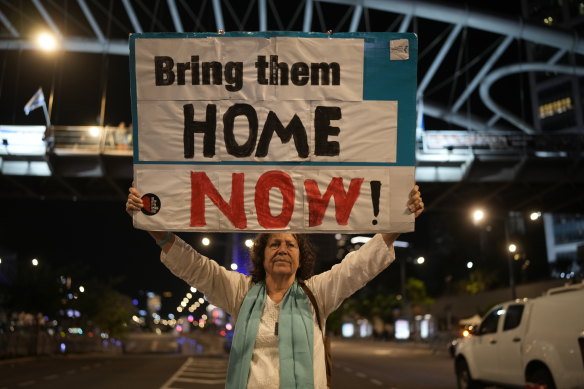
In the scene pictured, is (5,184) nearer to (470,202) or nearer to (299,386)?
(470,202)

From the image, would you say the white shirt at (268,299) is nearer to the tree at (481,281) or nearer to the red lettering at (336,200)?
the red lettering at (336,200)

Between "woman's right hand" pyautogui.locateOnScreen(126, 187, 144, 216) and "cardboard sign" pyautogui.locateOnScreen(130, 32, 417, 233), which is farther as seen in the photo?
"cardboard sign" pyautogui.locateOnScreen(130, 32, 417, 233)

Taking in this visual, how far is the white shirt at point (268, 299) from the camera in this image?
466 centimetres

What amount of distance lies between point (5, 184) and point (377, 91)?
44727mm

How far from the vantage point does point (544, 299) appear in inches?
539

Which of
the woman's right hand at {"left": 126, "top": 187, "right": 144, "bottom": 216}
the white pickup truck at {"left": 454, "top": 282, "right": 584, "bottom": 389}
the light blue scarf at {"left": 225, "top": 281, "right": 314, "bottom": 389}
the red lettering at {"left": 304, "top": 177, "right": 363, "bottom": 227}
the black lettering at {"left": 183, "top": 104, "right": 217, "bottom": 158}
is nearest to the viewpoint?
the light blue scarf at {"left": 225, "top": 281, "right": 314, "bottom": 389}

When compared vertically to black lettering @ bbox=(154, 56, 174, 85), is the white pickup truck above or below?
below

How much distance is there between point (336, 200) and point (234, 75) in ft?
3.56

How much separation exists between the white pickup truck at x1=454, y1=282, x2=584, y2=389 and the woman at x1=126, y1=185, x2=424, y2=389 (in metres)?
7.02

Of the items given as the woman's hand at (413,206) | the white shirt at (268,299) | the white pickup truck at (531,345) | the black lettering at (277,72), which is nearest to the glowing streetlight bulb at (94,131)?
the white pickup truck at (531,345)

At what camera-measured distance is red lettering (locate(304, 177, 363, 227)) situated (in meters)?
5.20

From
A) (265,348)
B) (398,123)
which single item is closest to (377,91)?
(398,123)

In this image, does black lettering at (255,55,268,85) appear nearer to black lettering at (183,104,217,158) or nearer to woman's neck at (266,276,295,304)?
black lettering at (183,104,217,158)

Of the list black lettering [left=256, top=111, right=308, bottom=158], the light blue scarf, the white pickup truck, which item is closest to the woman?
the light blue scarf
